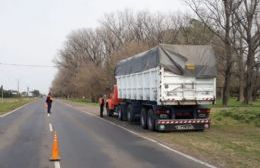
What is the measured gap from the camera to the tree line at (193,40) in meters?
62.1

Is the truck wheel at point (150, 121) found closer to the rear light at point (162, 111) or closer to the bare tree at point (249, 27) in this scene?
the rear light at point (162, 111)

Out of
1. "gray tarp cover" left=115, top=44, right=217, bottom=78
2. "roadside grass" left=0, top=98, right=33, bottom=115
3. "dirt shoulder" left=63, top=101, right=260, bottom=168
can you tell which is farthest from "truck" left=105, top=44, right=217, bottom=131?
"roadside grass" left=0, top=98, right=33, bottom=115

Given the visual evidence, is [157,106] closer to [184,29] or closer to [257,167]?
[257,167]

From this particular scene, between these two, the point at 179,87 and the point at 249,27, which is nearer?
the point at 179,87

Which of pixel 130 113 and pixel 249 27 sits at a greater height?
pixel 249 27

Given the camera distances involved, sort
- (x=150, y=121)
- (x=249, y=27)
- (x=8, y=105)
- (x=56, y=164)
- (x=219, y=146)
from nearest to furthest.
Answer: (x=56, y=164) < (x=219, y=146) < (x=150, y=121) < (x=249, y=27) < (x=8, y=105)

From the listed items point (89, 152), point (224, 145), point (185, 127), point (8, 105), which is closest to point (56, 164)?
point (89, 152)

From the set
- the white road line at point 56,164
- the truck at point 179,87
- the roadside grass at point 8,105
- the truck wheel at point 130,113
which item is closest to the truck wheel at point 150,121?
the truck at point 179,87

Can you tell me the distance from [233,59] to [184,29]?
19.4 meters

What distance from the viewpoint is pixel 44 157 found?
14273 mm

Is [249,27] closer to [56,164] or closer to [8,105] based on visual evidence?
[8,105]

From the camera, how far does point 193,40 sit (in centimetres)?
7106

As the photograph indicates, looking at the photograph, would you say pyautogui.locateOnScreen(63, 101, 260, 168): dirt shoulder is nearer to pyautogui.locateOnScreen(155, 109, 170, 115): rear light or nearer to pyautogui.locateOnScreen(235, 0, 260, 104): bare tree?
pyautogui.locateOnScreen(155, 109, 170, 115): rear light

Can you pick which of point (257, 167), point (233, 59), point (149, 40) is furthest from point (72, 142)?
point (149, 40)
